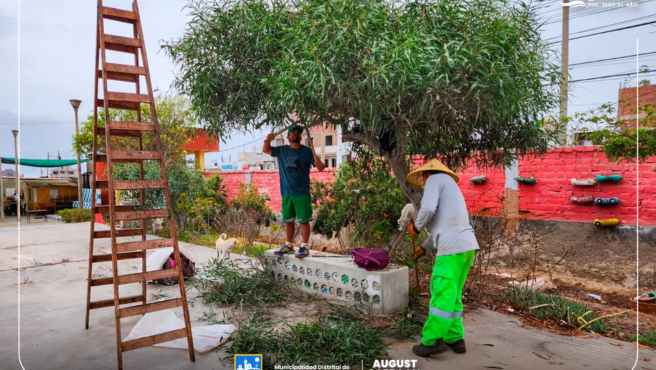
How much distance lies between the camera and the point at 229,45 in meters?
4.41

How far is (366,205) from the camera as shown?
340 inches

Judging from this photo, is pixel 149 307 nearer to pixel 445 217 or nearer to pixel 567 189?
pixel 445 217

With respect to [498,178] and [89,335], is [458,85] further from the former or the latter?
[498,178]

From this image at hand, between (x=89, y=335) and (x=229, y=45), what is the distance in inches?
127

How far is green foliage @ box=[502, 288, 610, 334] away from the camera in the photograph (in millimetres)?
4230

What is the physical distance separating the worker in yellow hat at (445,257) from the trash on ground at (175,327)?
68.0 inches

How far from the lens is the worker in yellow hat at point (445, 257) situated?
3.50m

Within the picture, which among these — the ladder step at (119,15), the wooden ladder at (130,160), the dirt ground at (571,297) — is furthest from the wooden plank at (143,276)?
the dirt ground at (571,297)

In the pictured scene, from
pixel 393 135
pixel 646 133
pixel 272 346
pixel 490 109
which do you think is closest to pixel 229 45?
pixel 393 135

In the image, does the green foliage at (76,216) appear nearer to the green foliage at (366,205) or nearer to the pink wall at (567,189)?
the green foliage at (366,205)

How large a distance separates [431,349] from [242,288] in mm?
Result: 2536

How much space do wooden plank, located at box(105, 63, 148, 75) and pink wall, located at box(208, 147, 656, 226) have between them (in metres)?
6.47

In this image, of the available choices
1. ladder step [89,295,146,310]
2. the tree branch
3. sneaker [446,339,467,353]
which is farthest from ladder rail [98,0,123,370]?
sneaker [446,339,467,353]

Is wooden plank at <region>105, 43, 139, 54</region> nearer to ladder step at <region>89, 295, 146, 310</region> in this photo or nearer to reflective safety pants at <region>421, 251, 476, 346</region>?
ladder step at <region>89, 295, 146, 310</region>
